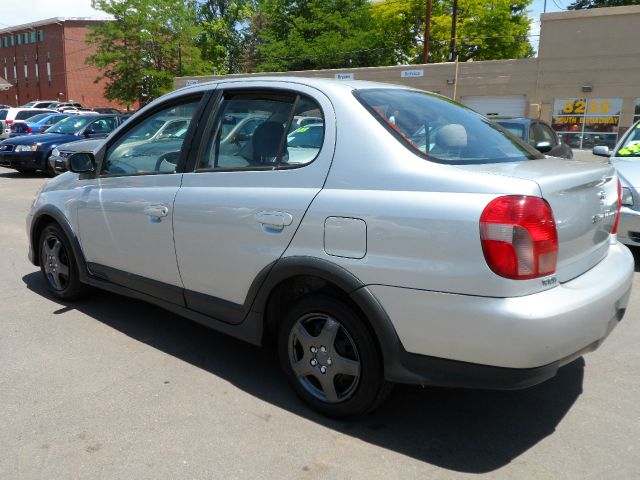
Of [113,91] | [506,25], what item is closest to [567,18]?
[506,25]

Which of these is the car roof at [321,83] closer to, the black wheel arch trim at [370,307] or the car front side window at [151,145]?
the car front side window at [151,145]

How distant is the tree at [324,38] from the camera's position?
37.2 metres

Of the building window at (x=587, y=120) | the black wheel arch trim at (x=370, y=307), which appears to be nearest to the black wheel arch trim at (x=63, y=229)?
the black wheel arch trim at (x=370, y=307)

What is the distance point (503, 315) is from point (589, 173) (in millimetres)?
1020

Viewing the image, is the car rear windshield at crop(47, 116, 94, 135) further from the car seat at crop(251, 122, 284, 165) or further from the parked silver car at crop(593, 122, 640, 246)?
the car seat at crop(251, 122, 284, 165)

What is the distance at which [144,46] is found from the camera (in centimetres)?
3788

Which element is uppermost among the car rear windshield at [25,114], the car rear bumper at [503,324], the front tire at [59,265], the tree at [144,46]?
the tree at [144,46]

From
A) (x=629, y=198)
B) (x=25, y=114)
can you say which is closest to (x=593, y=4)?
(x=25, y=114)

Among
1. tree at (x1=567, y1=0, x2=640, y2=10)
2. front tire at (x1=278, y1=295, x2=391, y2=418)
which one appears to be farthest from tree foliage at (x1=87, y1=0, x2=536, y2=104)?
front tire at (x1=278, y1=295, x2=391, y2=418)

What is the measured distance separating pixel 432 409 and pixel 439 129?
160 cm

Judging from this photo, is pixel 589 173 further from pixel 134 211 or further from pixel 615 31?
pixel 615 31

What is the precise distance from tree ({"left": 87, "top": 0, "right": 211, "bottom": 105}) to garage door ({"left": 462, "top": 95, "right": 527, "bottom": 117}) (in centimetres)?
2074

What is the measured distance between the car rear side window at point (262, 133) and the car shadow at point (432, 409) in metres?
1.34

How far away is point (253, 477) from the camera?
2.58 m
